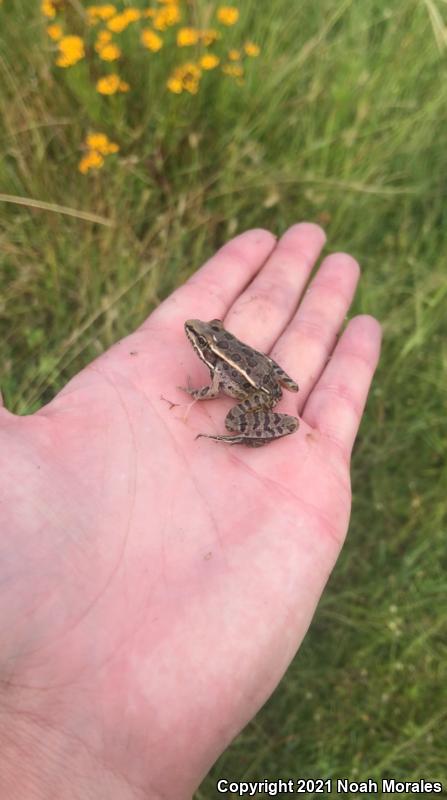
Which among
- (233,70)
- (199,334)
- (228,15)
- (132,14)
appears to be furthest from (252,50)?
(199,334)

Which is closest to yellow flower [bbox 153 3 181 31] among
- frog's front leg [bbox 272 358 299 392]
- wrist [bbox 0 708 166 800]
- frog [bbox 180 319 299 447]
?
frog [bbox 180 319 299 447]

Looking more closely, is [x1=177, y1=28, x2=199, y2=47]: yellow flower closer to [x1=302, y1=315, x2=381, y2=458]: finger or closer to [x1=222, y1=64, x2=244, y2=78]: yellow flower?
[x1=222, y1=64, x2=244, y2=78]: yellow flower

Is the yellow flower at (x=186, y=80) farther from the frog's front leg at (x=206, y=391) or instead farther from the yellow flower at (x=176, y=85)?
the frog's front leg at (x=206, y=391)

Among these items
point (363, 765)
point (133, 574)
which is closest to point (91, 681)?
point (133, 574)

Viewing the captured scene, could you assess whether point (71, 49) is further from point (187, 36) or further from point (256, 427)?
point (256, 427)

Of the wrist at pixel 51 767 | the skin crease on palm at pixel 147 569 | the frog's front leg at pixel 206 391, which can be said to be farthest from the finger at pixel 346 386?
the wrist at pixel 51 767

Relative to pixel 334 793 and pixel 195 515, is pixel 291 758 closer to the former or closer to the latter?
pixel 334 793
